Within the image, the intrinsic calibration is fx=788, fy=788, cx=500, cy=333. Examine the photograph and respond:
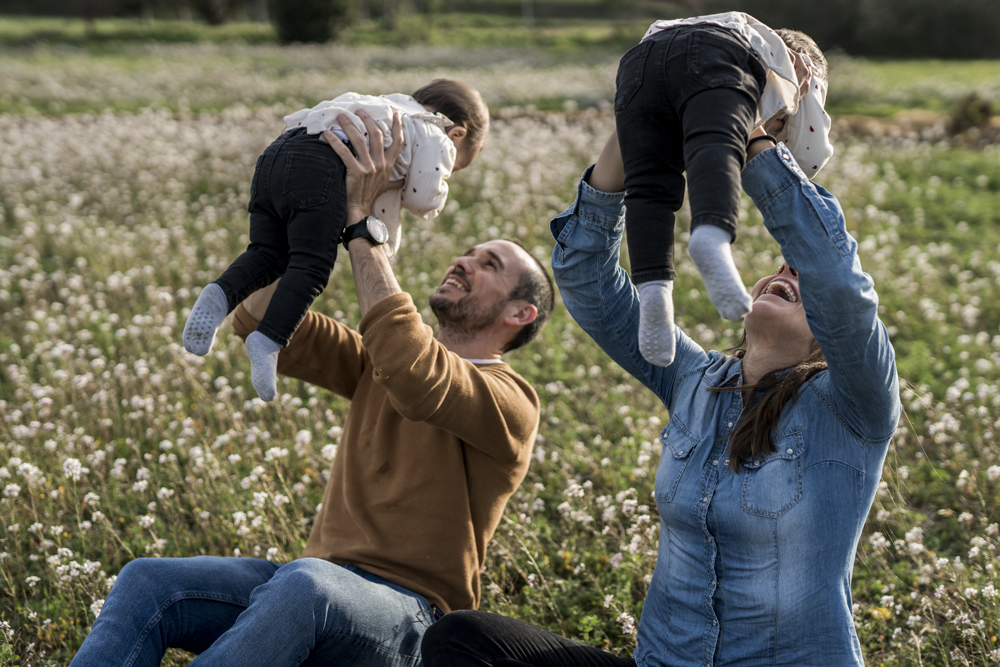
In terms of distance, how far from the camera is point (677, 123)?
1.98m

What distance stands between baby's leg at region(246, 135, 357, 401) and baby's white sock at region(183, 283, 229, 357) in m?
0.12

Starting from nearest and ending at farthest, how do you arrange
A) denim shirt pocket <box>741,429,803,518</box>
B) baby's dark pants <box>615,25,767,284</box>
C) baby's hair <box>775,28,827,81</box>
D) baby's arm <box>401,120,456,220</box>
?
baby's dark pants <box>615,25,767,284</box>, baby's hair <box>775,28,827,81</box>, denim shirt pocket <box>741,429,803,518</box>, baby's arm <box>401,120,456,220</box>

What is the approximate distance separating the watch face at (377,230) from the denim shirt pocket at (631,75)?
97cm

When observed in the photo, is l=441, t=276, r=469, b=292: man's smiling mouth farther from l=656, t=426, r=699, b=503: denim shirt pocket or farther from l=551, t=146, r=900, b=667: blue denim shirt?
l=656, t=426, r=699, b=503: denim shirt pocket

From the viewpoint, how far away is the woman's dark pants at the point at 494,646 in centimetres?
233

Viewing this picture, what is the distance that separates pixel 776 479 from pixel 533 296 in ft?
4.40

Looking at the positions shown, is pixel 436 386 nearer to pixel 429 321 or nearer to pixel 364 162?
pixel 364 162

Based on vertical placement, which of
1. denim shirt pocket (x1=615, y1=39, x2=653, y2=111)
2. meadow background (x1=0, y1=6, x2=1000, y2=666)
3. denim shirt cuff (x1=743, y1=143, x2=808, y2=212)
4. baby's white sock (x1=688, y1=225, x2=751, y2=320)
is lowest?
meadow background (x1=0, y1=6, x2=1000, y2=666)

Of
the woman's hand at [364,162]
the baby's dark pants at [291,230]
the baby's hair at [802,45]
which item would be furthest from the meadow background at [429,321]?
the baby's hair at [802,45]

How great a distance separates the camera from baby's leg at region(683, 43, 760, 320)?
1.70 metres

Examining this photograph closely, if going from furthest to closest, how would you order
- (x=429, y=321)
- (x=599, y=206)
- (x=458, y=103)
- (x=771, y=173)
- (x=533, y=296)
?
(x=429, y=321) → (x=533, y=296) → (x=458, y=103) → (x=599, y=206) → (x=771, y=173)

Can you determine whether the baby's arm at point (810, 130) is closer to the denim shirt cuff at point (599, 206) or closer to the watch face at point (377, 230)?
the denim shirt cuff at point (599, 206)

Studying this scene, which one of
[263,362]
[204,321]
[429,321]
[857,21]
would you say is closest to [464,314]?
[263,362]

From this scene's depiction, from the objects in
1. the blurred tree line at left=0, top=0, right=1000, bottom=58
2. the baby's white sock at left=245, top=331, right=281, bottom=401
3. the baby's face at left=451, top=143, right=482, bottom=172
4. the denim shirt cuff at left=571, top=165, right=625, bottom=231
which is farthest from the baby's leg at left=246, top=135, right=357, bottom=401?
the blurred tree line at left=0, top=0, right=1000, bottom=58
